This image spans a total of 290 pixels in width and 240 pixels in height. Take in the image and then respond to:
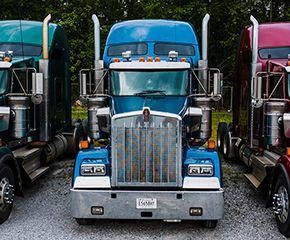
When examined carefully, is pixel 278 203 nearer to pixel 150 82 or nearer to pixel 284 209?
pixel 284 209

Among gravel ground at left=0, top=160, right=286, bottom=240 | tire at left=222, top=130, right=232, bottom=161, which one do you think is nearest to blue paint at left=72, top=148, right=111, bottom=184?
gravel ground at left=0, top=160, right=286, bottom=240

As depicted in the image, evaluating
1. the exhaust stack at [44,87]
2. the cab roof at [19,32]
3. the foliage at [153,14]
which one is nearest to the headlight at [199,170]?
the exhaust stack at [44,87]

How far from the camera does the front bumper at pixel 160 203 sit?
6336 millimetres

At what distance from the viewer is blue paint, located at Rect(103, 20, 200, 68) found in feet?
→ 32.0

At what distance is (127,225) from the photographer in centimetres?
703

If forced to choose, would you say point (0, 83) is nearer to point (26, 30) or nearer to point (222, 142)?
point (26, 30)

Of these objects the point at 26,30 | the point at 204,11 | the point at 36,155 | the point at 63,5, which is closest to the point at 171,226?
the point at 36,155

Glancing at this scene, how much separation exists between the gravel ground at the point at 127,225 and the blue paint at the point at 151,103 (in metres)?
1.83

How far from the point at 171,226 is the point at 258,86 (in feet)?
9.03

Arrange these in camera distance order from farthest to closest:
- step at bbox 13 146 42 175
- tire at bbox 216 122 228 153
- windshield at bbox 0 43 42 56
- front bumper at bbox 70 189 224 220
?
tire at bbox 216 122 228 153 < windshield at bbox 0 43 42 56 < step at bbox 13 146 42 175 < front bumper at bbox 70 189 224 220

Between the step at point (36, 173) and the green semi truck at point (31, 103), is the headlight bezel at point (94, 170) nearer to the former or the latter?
the green semi truck at point (31, 103)

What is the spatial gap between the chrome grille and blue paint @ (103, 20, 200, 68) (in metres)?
3.34

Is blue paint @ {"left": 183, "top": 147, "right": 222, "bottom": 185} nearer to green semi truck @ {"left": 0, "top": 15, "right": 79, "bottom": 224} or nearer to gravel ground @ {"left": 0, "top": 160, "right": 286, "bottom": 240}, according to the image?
gravel ground @ {"left": 0, "top": 160, "right": 286, "bottom": 240}

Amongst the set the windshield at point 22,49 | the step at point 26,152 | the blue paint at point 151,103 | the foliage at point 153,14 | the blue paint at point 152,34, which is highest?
the foliage at point 153,14
